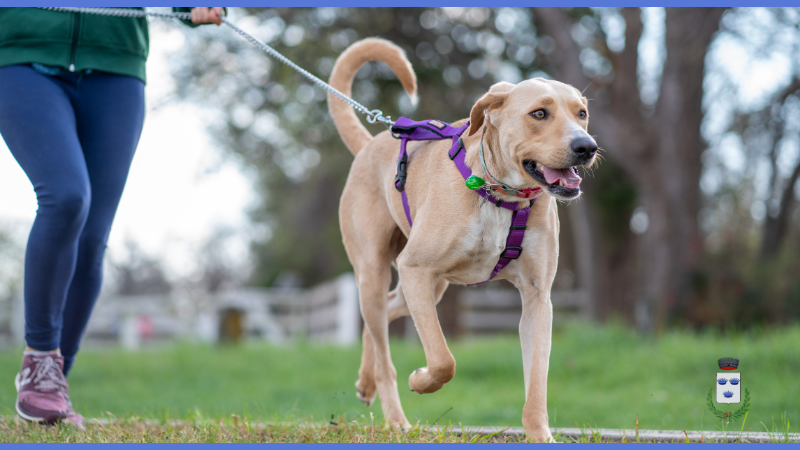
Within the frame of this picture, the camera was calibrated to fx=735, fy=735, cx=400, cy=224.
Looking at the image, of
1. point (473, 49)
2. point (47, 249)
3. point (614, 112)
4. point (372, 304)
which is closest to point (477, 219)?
point (372, 304)

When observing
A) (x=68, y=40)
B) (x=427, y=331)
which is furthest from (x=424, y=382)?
(x=68, y=40)

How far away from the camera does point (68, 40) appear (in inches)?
127

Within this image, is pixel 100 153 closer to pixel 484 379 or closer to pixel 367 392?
pixel 367 392

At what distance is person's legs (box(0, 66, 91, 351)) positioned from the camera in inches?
119

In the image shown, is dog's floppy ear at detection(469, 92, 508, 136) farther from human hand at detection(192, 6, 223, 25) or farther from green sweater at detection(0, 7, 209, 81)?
green sweater at detection(0, 7, 209, 81)

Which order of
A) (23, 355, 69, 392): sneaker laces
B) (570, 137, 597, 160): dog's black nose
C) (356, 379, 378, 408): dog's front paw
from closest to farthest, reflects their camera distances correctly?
(570, 137, 597, 160): dog's black nose → (23, 355, 69, 392): sneaker laces → (356, 379, 378, 408): dog's front paw

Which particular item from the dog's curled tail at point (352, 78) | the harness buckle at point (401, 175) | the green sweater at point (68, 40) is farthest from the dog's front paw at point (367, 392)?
the green sweater at point (68, 40)

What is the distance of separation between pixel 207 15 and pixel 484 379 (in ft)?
20.3

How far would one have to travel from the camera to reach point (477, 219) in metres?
2.86

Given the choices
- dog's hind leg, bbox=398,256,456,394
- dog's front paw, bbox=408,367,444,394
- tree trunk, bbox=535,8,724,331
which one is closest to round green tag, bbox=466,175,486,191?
dog's hind leg, bbox=398,256,456,394

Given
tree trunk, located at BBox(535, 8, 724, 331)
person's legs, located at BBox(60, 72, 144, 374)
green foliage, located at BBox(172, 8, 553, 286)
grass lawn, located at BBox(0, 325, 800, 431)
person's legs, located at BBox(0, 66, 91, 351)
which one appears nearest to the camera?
person's legs, located at BBox(0, 66, 91, 351)

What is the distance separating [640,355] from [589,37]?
6.22m

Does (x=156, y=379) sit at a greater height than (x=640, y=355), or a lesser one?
lesser

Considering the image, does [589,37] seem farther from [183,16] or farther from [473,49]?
[183,16]
